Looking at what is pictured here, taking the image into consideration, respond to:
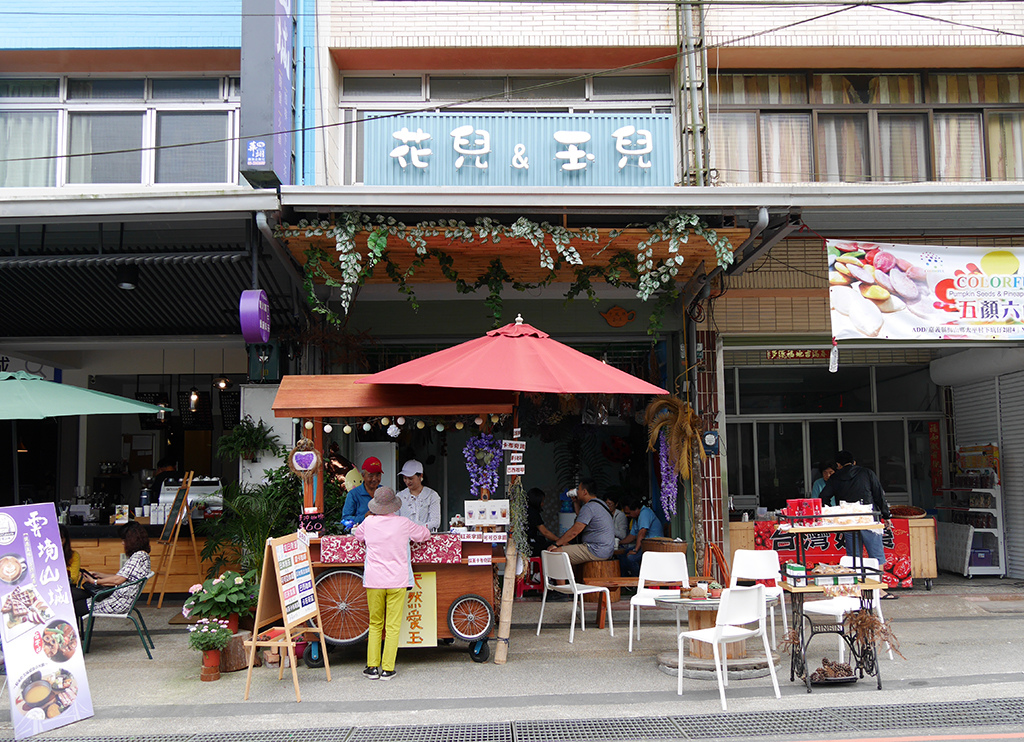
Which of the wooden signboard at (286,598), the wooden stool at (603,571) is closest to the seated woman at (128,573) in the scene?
the wooden signboard at (286,598)

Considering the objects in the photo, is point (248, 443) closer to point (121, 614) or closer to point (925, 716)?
point (121, 614)

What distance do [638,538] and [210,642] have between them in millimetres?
5464

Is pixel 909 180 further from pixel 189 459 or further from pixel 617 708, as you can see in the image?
pixel 189 459

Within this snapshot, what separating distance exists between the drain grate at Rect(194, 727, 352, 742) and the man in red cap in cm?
266

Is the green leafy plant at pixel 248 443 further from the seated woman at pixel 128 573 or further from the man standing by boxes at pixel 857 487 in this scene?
the man standing by boxes at pixel 857 487

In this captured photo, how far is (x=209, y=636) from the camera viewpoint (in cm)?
666

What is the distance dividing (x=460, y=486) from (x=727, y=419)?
4034 millimetres

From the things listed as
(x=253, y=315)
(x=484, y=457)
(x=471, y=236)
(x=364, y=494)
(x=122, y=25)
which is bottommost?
(x=364, y=494)

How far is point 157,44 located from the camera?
10602mm

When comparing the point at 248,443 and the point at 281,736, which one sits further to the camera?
the point at 248,443

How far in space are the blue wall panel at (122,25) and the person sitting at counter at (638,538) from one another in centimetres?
815

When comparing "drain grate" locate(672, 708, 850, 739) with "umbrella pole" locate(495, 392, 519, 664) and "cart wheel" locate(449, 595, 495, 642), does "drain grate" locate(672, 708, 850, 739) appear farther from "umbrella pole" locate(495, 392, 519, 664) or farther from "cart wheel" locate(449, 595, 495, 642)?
"cart wheel" locate(449, 595, 495, 642)

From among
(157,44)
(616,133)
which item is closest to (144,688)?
(616,133)

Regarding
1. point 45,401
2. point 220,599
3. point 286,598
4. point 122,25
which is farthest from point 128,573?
point 122,25
